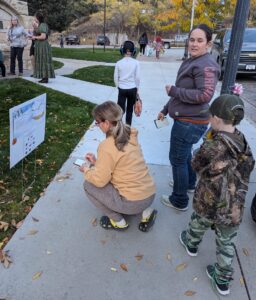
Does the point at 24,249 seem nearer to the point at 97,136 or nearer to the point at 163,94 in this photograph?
the point at 97,136

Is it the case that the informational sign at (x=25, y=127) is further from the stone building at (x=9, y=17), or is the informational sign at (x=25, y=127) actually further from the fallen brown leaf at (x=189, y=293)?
the stone building at (x=9, y=17)

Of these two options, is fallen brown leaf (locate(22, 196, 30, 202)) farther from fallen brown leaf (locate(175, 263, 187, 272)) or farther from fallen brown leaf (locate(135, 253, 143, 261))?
fallen brown leaf (locate(175, 263, 187, 272))

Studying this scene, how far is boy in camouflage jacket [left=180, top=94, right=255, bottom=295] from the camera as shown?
2.06m

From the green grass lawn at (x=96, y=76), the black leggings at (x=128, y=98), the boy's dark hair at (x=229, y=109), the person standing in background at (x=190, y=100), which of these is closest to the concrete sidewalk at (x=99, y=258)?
the person standing in background at (x=190, y=100)

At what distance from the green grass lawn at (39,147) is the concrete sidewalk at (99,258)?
0.17m

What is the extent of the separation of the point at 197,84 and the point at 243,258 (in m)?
1.53

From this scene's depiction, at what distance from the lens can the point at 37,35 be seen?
8703 mm

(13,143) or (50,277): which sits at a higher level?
(13,143)

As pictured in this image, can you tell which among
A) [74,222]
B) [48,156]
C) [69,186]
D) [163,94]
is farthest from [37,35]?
[74,222]

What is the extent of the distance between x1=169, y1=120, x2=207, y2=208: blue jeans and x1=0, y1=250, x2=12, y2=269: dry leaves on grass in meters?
1.66

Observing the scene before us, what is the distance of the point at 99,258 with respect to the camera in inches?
103

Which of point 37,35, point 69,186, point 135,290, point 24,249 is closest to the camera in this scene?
point 135,290

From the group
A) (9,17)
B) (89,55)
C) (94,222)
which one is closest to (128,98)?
(94,222)

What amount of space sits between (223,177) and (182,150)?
913 millimetres
